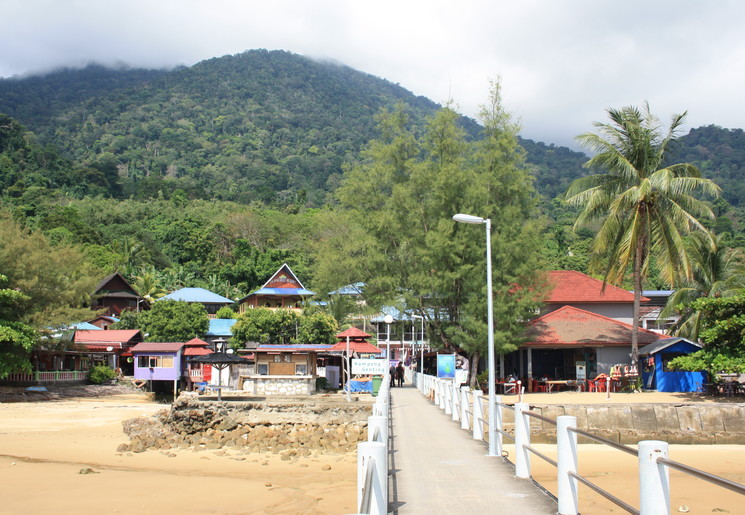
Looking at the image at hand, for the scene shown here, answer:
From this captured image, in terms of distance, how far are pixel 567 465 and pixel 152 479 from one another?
491 inches

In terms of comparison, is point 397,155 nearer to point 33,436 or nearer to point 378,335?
point 33,436

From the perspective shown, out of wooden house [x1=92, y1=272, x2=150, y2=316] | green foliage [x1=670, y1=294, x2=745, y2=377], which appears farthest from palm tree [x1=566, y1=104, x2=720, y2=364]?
wooden house [x1=92, y1=272, x2=150, y2=316]

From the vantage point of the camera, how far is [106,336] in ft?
164

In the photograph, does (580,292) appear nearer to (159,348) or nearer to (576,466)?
(159,348)

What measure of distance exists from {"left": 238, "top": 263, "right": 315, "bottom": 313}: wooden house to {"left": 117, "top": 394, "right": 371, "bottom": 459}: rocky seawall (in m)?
37.4

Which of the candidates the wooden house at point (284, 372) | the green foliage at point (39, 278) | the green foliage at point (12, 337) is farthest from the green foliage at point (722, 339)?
the green foliage at point (39, 278)

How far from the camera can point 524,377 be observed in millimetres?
33344

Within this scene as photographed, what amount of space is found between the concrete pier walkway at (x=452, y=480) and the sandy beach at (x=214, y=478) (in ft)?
5.85

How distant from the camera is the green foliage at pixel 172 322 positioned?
5125 cm

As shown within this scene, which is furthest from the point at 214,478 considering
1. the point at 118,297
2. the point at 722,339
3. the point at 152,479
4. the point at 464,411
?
the point at 118,297

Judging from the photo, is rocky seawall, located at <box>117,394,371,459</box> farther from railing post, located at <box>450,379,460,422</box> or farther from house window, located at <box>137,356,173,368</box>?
house window, located at <box>137,356,173,368</box>

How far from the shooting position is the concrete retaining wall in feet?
70.3

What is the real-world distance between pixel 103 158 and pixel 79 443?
17955cm

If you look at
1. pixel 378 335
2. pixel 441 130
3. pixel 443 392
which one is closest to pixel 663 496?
pixel 443 392
